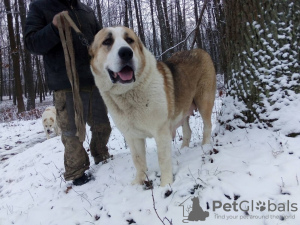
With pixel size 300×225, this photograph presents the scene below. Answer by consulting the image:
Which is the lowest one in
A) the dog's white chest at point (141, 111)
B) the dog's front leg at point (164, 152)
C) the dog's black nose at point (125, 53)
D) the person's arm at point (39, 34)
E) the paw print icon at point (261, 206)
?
the paw print icon at point (261, 206)

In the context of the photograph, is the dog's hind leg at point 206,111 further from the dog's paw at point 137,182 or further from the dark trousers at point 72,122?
the dark trousers at point 72,122

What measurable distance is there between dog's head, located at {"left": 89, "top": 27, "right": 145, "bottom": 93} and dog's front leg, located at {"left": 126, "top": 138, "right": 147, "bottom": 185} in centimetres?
64

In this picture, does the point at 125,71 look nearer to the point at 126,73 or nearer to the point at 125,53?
the point at 126,73

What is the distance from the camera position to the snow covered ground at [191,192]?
68.2 inches

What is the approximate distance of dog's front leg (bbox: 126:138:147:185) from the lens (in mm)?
2700

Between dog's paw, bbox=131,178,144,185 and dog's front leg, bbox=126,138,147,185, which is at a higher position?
dog's front leg, bbox=126,138,147,185

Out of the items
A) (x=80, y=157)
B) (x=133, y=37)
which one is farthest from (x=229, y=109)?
(x=80, y=157)

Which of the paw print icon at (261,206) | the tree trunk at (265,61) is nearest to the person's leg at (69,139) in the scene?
the tree trunk at (265,61)

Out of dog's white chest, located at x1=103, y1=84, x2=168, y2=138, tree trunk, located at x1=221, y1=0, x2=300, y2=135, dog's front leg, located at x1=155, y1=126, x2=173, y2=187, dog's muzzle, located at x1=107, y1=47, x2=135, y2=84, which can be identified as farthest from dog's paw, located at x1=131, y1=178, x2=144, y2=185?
tree trunk, located at x1=221, y1=0, x2=300, y2=135

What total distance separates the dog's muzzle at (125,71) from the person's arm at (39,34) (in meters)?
0.81

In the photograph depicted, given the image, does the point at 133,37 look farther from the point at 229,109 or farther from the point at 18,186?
the point at 18,186

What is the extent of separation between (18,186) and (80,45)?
2.51 metres

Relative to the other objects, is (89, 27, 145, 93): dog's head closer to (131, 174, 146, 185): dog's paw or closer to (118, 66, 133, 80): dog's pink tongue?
(118, 66, 133, 80): dog's pink tongue

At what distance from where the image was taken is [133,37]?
8.06 ft
